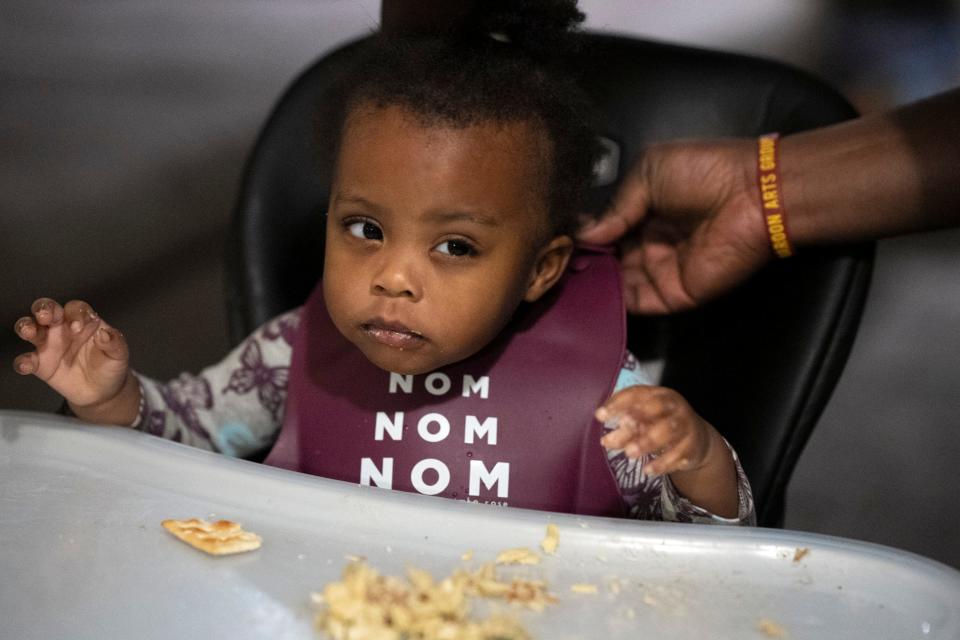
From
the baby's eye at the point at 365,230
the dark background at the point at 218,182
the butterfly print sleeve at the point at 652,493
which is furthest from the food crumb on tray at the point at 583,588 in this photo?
the dark background at the point at 218,182

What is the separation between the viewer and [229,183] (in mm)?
2598

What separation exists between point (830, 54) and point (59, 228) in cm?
191

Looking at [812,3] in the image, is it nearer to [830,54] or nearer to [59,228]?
[830,54]

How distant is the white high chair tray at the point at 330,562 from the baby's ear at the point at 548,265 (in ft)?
0.81

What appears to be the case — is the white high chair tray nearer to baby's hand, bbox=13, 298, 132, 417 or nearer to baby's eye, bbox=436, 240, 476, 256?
baby's hand, bbox=13, 298, 132, 417

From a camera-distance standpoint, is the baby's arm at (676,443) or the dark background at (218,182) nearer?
the baby's arm at (676,443)

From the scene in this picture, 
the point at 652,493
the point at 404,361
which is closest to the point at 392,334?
the point at 404,361

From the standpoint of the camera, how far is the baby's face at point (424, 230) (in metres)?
0.80

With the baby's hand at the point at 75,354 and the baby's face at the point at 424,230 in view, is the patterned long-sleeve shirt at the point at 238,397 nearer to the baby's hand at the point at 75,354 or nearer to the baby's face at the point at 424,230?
the baby's hand at the point at 75,354

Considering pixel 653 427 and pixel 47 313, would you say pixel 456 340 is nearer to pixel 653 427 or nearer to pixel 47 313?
pixel 653 427

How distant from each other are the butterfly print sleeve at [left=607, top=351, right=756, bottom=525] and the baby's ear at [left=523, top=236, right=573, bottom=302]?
10 centimetres

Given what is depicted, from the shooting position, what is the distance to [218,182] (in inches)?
102

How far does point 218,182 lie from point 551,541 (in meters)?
2.01

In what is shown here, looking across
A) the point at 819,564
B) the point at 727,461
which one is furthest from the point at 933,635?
the point at 727,461
